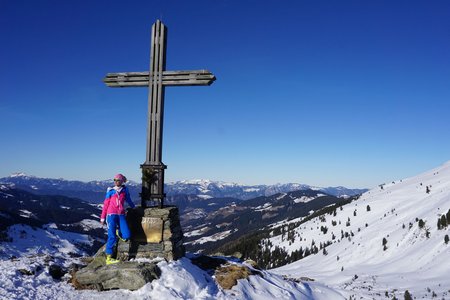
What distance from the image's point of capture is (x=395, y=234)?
141 ft

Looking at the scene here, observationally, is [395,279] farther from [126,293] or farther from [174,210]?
[126,293]

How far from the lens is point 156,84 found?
47.3 feet

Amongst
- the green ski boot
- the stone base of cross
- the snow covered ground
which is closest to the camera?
the snow covered ground

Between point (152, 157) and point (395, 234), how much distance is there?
38.6 metres

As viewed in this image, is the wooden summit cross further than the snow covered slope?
No

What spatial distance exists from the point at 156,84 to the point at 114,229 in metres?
5.85

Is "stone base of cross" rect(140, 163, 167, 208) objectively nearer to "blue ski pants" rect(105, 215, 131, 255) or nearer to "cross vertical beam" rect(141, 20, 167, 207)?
"cross vertical beam" rect(141, 20, 167, 207)

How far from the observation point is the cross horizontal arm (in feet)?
45.6

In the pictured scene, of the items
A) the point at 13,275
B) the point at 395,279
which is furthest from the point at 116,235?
the point at 395,279

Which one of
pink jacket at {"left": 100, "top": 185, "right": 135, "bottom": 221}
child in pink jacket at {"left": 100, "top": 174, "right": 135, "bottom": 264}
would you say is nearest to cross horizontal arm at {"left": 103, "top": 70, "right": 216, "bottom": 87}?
child in pink jacket at {"left": 100, "top": 174, "right": 135, "bottom": 264}

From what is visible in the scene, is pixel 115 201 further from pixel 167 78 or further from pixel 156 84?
pixel 167 78

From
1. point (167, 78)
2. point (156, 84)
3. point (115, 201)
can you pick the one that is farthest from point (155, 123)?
point (115, 201)

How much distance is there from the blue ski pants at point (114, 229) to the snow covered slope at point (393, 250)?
1251 cm

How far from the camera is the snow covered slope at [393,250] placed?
26219 mm
